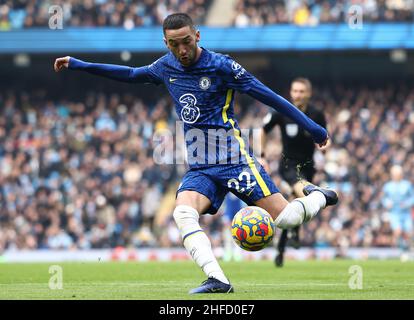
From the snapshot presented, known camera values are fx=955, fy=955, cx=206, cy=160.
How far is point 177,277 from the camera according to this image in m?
12.7

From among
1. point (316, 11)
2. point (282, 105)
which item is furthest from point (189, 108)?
point (316, 11)

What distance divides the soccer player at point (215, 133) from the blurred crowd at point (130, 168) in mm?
16225

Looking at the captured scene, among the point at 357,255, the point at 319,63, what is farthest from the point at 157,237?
the point at 319,63

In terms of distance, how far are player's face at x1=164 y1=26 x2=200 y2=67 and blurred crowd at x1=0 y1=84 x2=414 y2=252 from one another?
1684 centimetres

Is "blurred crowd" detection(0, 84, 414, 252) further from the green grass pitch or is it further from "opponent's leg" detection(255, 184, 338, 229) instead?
"opponent's leg" detection(255, 184, 338, 229)

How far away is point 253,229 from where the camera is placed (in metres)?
9.15

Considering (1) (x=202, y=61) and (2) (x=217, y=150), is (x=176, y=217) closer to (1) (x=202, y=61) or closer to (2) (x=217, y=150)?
(2) (x=217, y=150)

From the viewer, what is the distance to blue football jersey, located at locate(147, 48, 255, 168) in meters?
9.30

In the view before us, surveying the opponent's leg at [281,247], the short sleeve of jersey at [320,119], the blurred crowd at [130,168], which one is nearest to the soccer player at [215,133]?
the short sleeve of jersey at [320,119]

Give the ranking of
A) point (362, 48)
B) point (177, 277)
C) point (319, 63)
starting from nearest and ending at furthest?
point (177, 277)
point (362, 48)
point (319, 63)

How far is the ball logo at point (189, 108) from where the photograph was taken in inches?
370

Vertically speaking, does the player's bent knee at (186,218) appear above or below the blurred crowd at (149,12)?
below

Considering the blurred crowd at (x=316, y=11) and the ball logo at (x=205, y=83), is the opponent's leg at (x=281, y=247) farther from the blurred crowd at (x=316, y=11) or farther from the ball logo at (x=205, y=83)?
the blurred crowd at (x=316, y=11)

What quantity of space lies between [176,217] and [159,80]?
1493 millimetres
